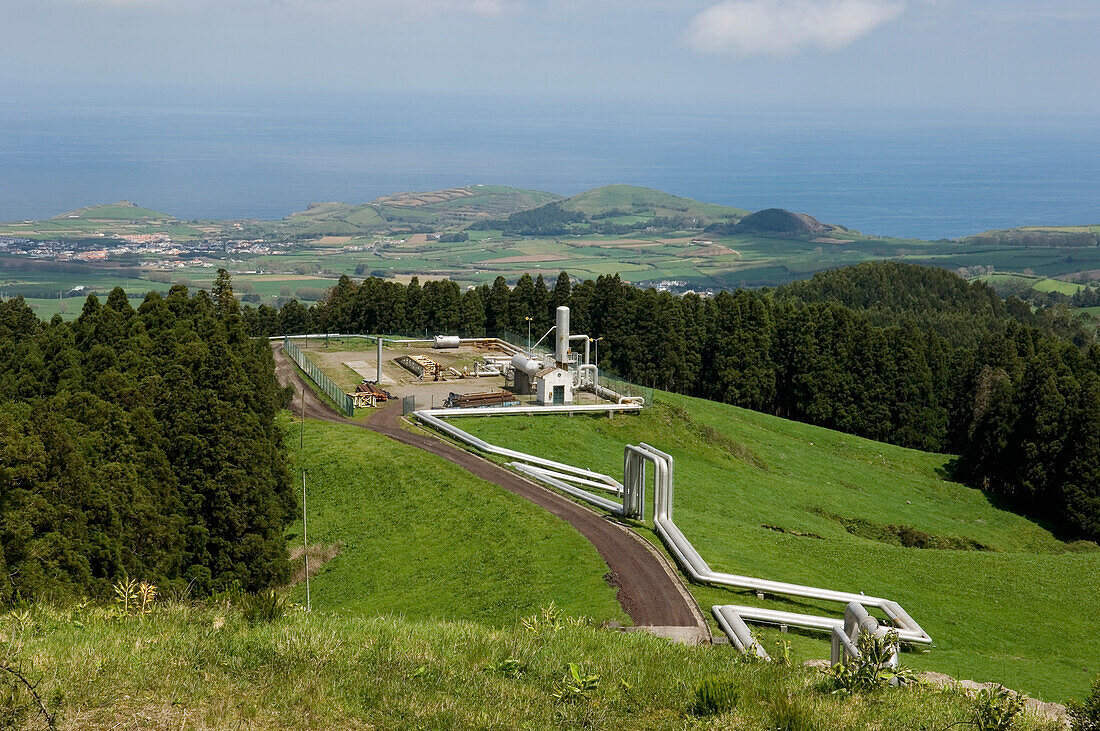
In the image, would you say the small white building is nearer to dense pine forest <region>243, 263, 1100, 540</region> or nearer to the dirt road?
the dirt road

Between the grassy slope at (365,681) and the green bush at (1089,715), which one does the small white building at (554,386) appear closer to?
the grassy slope at (365,681)

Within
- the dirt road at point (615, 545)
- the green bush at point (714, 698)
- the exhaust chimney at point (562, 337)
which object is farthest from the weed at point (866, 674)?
the exhaust chimney at point (562, 337)

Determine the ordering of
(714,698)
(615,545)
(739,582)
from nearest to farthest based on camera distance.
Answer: (714,698), (739,582), (615,545)

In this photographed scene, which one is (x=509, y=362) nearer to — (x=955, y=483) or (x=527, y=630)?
(x=955, y=483)

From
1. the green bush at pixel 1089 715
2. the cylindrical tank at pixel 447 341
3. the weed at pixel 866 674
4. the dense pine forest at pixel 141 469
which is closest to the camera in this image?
the green bush at pixel 1089 715

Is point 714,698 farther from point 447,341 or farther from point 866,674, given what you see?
point 447,341

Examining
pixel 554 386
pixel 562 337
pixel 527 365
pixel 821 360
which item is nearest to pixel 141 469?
pixel 554 386
